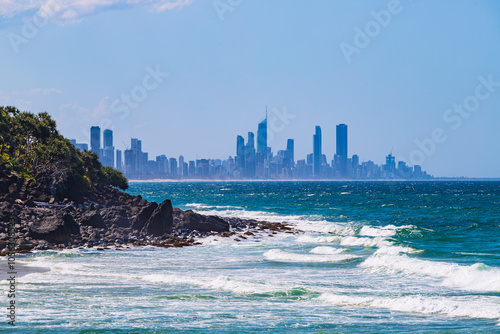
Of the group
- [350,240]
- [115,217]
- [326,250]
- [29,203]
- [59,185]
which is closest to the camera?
[326,250]

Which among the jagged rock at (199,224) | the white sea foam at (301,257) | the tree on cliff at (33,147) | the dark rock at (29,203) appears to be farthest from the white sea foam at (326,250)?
the tree on cliff at (33,147)

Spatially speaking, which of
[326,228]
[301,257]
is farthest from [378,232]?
[301,257]

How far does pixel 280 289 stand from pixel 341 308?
3.68 meters


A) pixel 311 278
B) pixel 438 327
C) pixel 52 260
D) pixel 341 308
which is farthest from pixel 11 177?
pixel 438 327

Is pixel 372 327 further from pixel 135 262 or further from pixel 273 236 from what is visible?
pixel 273 236

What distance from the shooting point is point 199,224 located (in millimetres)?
48156

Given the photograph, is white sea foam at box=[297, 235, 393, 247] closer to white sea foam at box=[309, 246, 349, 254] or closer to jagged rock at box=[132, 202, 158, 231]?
white sea foam at box=[309, 246, 349, 254]

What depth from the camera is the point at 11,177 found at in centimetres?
5003

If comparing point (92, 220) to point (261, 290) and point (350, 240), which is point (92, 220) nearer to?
point (350, 240)

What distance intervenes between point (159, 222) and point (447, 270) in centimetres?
2343

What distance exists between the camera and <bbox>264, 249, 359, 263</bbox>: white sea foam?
104 ft

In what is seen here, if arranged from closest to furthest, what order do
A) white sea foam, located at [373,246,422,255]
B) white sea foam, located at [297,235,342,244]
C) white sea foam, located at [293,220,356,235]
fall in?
white sea foam, located at [373,246,422,255]
white sea foam, located at [297,235,342,244]
white sea foam, located at [293,220,356,235]

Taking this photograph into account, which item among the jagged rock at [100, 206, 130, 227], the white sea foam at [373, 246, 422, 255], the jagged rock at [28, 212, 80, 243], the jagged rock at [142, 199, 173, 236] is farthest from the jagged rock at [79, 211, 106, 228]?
the white sea foam at [373, 246, 422, 255]

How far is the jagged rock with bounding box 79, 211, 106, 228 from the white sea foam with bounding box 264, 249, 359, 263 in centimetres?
1504
